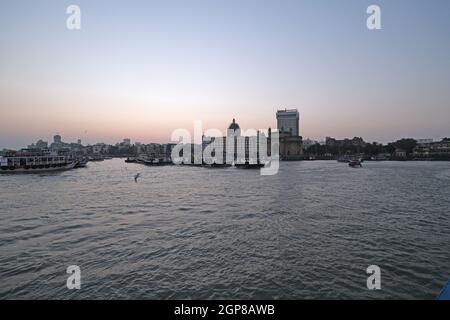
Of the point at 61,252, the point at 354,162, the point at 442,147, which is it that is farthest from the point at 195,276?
the point at 442,147

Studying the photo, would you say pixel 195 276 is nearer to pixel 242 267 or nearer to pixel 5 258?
pixel 242 267

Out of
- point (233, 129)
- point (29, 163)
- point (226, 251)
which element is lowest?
point (226, 251)

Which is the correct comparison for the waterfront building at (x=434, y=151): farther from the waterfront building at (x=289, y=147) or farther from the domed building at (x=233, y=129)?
the domed building at (x=233, y=129)

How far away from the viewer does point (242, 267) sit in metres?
10.0

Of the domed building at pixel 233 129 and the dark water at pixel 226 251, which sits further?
the domed building at pixel 233 129

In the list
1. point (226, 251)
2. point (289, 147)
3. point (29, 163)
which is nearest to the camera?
point (226, 251)

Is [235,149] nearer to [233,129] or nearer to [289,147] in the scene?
[233,129]

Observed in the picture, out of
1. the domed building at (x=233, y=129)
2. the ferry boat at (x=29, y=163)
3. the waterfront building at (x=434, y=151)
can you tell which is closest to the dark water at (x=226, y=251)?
the ferry boat at (x=29, y=163)

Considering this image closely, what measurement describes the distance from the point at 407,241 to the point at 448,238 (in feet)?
7.57

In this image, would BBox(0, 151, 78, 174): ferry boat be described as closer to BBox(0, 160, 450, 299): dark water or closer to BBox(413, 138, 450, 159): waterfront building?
BBox(0, 160, 450, 299): dark water

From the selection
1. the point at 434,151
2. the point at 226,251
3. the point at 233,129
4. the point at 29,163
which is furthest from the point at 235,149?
the point at 226,251

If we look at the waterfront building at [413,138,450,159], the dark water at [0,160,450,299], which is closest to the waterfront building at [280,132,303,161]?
the waterfront building at [413,138,450,159]

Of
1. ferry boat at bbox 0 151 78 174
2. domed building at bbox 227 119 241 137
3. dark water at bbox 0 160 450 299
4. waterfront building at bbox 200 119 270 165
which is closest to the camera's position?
dark water at bbox 0 160 450 299

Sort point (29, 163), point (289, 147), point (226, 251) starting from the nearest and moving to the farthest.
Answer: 1. point (226, 251)
2. point (29, 163)
3. point (289, 147)
